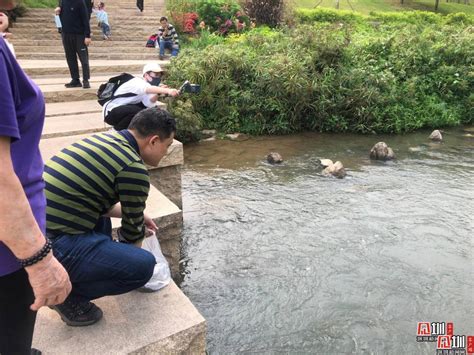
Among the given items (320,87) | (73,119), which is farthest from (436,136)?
(73,119)

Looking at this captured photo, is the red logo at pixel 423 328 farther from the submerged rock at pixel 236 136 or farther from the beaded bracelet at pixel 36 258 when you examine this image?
the submerged rock at pixel 236 136

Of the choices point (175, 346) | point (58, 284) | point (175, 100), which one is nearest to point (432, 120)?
point (175, 100)

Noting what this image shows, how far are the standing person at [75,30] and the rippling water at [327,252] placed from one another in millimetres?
2453

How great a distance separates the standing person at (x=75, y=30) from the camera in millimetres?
6344

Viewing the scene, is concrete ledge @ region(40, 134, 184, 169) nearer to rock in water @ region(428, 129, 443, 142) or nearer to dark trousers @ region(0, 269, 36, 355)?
dark trousers @ region(0, 269, 36, 355)

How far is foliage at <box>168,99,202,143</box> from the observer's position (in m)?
7.38

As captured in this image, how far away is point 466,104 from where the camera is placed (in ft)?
31.4

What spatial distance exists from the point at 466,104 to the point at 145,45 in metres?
7.96

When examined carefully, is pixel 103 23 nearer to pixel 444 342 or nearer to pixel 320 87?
pixel 320 87

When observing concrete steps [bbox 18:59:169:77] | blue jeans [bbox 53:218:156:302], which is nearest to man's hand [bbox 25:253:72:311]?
blue jeans [bbox 53:218:156:302]

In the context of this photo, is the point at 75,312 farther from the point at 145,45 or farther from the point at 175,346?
the point at 145,45

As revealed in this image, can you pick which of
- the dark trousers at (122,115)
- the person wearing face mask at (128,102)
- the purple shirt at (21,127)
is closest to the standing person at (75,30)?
the person wearing face mask at (128,102)

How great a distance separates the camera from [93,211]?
2086 mm

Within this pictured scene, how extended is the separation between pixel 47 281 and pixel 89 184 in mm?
792
